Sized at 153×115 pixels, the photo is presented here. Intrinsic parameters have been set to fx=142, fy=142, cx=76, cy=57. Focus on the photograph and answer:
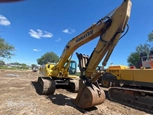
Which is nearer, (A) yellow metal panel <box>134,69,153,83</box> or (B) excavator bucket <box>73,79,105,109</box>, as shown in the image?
(B) excavator bucket <box>73,79,105,109</box>

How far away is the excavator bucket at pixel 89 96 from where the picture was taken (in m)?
4.84

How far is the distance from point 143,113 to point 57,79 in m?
5.26

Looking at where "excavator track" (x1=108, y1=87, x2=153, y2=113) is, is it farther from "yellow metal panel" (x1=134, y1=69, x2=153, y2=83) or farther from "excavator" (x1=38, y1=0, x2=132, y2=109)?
"excavator" (x1=38, y1=0, x2=132, y2=109)

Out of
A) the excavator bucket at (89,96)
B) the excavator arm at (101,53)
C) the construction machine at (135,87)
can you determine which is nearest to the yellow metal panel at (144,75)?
the construction machine at (135,87)

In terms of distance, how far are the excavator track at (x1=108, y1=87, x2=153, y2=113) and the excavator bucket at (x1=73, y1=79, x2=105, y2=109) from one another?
2137 mm

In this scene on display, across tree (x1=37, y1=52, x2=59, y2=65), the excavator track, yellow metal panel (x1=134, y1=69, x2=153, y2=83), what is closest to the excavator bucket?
the excavator track

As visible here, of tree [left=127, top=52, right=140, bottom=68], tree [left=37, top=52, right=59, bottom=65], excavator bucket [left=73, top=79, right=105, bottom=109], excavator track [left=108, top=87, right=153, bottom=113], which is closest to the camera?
excavator bucket [left=73, top=79, right=105, bottom=109]

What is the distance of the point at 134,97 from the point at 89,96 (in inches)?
110

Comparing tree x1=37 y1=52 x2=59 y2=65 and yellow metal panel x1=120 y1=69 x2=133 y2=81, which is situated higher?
tree x1=37 y1=52 x2=59 y2=65

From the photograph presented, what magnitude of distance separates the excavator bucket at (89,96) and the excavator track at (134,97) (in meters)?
2.14

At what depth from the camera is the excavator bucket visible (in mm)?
4844

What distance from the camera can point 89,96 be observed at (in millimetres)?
4887

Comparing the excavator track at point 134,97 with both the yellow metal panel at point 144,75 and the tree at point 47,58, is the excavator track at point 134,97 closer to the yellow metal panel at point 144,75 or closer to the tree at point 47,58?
the yellow metal panel at point 144,75

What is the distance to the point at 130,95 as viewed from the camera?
6.68 meters
